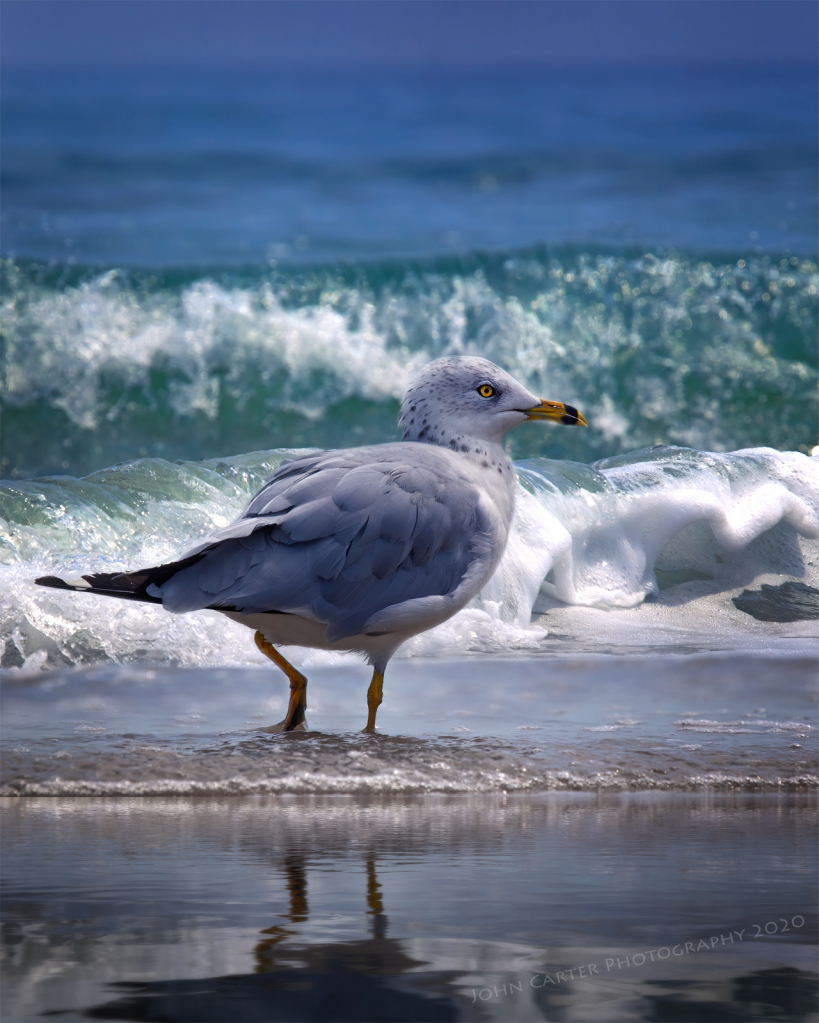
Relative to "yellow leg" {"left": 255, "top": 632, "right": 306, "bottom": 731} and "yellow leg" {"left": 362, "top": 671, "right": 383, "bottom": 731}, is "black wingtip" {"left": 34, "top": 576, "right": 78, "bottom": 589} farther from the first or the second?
"yellow leg" {"left": 362, "top": 671, "right": 383, "bottom": 731}

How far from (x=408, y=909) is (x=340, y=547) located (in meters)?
1.25

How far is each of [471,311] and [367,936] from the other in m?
9.59

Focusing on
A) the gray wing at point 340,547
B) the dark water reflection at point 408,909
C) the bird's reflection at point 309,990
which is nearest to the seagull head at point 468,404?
the gray wing at point 340,547

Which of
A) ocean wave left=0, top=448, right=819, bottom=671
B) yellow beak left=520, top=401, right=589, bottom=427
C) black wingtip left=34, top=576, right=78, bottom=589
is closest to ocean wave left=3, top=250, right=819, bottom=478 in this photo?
ocean wave left=0, top=448, right=819, bottom=671

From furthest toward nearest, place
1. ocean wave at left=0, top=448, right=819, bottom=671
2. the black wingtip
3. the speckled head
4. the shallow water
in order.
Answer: ocean wave at left=0, top=448, right=819, bottom=671, the speckled head, the black wingtip, the shallow water

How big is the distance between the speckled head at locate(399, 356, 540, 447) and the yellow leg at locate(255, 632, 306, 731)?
691 millimetres

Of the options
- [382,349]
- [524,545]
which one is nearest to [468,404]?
[524,545]

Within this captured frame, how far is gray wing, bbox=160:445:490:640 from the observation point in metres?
2.73

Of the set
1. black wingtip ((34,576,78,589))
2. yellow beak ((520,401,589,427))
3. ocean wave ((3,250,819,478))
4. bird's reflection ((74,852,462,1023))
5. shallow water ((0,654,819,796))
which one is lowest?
bird's reflection ((74,852,462,1023))

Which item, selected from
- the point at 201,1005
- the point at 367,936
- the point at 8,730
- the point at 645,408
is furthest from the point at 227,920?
the point at 645,408

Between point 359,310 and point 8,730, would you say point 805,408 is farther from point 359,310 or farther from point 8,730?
point 8,730

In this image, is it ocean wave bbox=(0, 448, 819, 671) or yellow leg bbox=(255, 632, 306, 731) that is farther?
ocean wave bbox=(0, 448, 819, 671)

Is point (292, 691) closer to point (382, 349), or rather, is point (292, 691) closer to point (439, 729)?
point (439, 729)

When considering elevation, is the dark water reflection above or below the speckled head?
below
